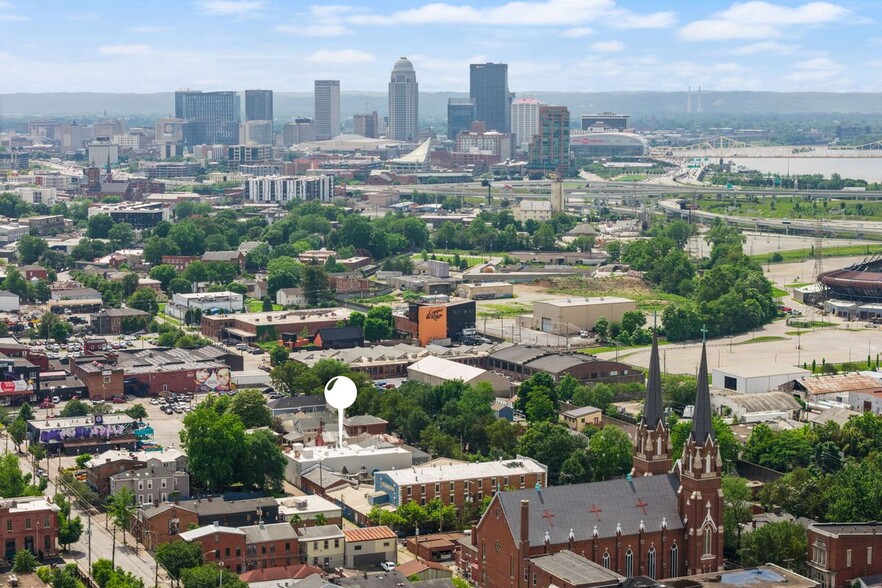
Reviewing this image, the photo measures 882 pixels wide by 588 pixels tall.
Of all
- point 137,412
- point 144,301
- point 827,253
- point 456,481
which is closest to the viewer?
point 456,481

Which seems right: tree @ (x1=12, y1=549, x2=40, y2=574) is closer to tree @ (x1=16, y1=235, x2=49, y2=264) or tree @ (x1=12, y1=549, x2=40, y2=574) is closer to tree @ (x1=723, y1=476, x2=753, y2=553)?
tree @ (x1=723, y1=476, x2=753, y2=553)

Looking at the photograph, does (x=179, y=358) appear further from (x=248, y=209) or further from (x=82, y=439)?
(x=248, y=209)

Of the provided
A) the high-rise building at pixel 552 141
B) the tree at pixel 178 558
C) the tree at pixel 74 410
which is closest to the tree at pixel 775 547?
the tree at pixel 178 558

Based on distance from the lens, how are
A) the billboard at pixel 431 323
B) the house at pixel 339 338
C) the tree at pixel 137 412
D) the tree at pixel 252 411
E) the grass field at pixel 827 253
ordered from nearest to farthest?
the tree at pixel 252 411, the tree at pixel 137 412, the house at pixel 339 338, the billboard at pixel 431 323, the grass field at pixel 827 253

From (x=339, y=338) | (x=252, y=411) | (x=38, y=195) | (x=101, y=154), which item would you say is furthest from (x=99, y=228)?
(x=101, y=154)

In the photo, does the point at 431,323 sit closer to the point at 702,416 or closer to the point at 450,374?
the point at 450,374

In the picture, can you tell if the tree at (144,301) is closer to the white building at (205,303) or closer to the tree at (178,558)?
the white building at (205,303)
